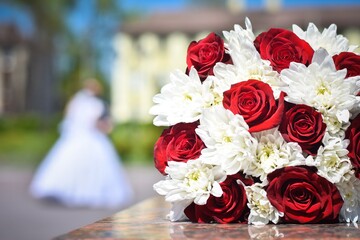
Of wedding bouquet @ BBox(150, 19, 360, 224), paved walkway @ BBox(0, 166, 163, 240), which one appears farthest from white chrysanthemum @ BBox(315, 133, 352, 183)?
paved walkway @ BBox(0, 166, 163, 240)

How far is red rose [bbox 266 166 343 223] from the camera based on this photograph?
113 cm

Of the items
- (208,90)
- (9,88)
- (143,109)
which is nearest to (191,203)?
(208,90)

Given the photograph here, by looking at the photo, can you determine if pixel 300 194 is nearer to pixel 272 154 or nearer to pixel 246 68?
pixel 272 154

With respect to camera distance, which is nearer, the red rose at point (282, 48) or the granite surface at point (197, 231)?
the granite surface at point (197, 231)

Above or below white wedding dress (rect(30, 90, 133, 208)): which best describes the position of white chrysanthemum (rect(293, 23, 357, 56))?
below

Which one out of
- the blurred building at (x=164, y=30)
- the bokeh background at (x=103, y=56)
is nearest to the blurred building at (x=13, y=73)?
the bokeh background at (x=103, y=56)

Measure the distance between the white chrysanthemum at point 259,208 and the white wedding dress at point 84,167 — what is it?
778 centimetres

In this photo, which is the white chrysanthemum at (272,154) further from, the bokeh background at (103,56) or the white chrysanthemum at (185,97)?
the bokeh background at (103,56)

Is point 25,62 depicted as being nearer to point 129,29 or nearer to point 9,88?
point 9,88

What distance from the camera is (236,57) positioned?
1229mm

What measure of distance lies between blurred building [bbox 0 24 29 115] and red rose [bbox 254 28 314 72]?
10543mm

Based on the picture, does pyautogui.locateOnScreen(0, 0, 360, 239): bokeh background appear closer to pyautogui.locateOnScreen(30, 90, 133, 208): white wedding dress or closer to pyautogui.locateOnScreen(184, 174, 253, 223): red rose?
pyautogui.locateOnScreen(30, 90, 133, 208): white wedding dress

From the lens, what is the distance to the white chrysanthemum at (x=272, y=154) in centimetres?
114

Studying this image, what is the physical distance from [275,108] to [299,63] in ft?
0.26
